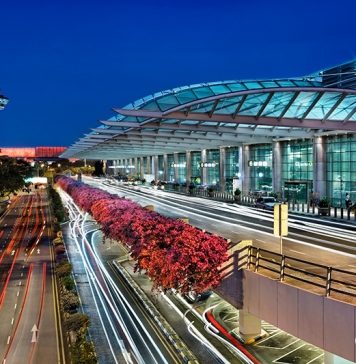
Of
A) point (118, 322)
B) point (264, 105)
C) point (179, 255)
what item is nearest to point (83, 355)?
point (179, 255)

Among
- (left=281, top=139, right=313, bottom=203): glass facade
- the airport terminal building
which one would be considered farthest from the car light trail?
(left=281, top=139, right=313, bottom=203): glass facade

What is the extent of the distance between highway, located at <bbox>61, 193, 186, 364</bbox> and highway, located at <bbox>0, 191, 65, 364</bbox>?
1.62 metres

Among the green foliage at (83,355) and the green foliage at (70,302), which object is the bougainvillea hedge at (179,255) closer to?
the green foliage at (83,355)

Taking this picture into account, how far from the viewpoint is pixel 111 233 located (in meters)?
29.2

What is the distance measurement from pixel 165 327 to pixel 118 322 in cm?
208

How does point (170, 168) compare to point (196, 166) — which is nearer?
point (196, 166)

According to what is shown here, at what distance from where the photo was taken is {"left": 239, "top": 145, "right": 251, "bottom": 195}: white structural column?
65.5 meters

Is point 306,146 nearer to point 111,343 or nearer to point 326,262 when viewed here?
point 326,262

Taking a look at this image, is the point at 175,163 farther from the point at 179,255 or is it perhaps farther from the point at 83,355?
the point at 83,355

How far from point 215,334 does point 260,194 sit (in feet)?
133

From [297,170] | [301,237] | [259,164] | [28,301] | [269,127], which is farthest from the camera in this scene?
[259,164]

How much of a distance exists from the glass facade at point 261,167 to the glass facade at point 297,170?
3.30 meters

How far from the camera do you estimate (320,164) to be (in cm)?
4816

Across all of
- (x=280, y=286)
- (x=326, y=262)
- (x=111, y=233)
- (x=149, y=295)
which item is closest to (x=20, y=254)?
(x=111, y=233)
